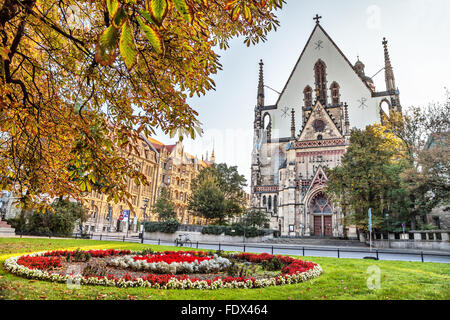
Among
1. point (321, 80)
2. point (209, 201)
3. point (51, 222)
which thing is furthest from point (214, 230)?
point (321, 80)

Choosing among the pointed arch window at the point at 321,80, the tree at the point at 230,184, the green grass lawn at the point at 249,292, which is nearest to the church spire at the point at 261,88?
the pointed arch window at the point at 321,80

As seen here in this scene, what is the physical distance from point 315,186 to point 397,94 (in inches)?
839

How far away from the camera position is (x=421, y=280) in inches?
323

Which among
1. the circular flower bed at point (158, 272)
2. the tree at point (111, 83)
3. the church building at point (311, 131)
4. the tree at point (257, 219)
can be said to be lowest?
the circular flower bed at point (158, 272)

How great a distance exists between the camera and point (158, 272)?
9.48 m

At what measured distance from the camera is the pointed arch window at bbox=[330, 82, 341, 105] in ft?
154

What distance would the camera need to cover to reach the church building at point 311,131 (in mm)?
37688

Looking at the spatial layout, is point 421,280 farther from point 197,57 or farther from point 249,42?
point 197,57

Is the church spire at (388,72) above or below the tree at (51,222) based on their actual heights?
above

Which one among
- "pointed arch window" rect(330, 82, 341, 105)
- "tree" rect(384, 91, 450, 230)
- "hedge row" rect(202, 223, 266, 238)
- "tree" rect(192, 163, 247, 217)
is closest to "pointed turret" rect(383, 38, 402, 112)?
"pointed arch window" rect(330, 82, 341, 105)

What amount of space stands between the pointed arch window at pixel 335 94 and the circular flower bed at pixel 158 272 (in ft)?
133

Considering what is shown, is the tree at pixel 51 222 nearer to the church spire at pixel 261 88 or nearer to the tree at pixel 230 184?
the tree at pixel 230 184

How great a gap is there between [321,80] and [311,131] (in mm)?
11911
